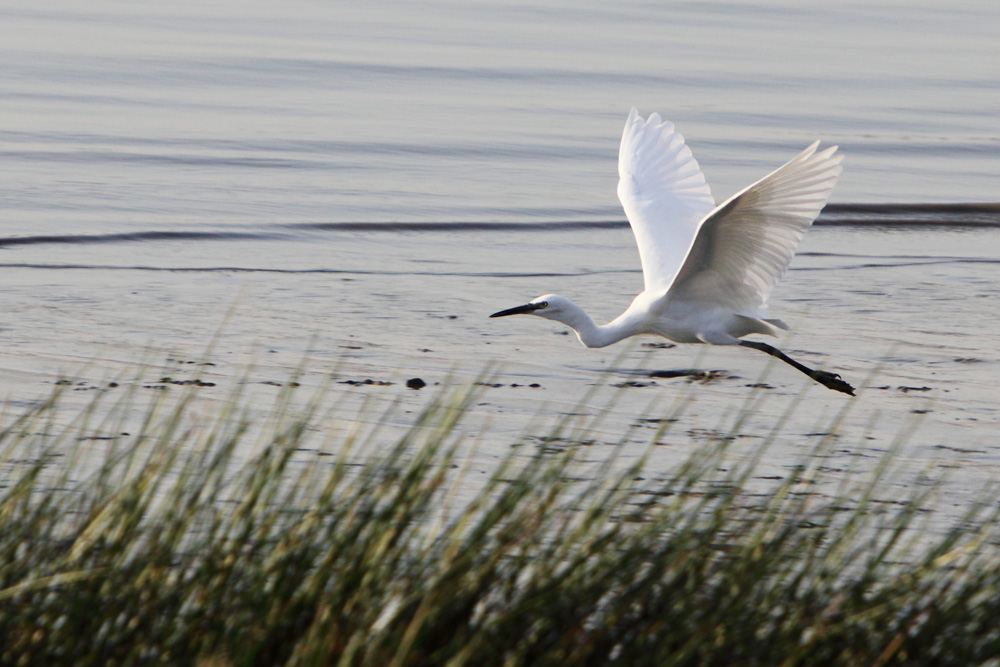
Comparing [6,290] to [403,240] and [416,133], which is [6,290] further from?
[416,133]

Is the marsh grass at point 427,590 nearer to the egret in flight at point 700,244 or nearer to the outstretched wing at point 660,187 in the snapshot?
the egret in flight at point 700,244

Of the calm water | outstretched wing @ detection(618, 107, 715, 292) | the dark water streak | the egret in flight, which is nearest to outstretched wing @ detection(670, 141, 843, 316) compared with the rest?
the egret in flight

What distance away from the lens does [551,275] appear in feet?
33.0

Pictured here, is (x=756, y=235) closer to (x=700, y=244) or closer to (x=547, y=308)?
(x=700, y=244)

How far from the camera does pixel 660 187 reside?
816 cm

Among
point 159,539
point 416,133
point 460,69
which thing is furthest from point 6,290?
point 460,69

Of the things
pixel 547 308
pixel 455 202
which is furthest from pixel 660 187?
pixel 455 202

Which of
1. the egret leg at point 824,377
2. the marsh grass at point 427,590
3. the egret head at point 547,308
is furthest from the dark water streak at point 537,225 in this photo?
the marsh grass at point 427,590

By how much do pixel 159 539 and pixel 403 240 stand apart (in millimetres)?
7344

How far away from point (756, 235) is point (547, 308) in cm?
106

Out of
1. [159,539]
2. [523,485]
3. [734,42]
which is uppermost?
[523,485]

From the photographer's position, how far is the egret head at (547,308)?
7020 mm

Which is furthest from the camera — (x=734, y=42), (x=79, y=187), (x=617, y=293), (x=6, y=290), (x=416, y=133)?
(x=734, y=42)

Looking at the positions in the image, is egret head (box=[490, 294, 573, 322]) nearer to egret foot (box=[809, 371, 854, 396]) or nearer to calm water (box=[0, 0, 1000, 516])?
calm water (box=[0, 0, 1000, 516])
